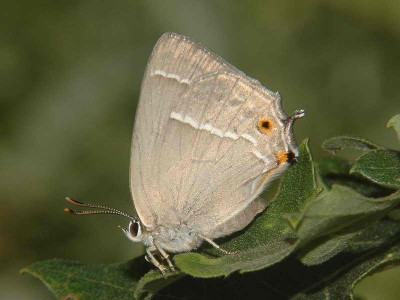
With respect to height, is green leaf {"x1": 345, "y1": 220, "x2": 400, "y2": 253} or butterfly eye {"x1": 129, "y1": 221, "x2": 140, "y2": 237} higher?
butterfly eye {"x1": 129, "y1": 221, "x2": 140, "y2": 237}

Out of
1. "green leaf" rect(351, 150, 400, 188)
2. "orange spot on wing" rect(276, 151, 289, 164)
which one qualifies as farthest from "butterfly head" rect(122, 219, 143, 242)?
"green leaf" rect(351, 150, 400, 188)

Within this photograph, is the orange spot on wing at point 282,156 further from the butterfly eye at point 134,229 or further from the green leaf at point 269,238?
the butterfly eye at point 134,229

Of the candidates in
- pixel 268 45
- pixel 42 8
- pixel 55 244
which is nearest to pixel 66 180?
pixel 55 244

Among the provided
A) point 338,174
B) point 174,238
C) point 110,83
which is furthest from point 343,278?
point 110,83

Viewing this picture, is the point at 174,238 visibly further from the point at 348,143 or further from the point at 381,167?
the point at 381,167

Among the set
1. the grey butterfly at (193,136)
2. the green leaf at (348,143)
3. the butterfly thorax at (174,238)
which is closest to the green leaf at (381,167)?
the green leaf at (348,143)

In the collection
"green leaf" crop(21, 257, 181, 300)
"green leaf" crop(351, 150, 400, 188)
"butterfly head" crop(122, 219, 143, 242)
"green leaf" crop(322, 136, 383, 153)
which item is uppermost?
"butterfly head" crop(122, 219, 143, 242)

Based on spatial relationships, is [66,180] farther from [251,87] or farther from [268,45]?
[251,87]

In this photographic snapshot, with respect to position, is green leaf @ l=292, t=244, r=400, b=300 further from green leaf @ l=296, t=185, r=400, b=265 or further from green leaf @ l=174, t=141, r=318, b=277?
green leaf @ l=296, t=185, r=400, b=265

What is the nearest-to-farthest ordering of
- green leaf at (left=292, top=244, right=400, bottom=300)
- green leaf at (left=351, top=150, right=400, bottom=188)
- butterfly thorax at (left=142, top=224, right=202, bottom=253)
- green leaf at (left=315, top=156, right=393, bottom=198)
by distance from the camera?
green leaf at (left=351, top=150, right=400, bottom=188) < green leaf at (left=292, top=244, right=400, bottom=300) < green leaf at (left=315, top=156, right=393, bottom=198) < butterfly thorax at (left=142, top=224, right=202, bottom=253)
